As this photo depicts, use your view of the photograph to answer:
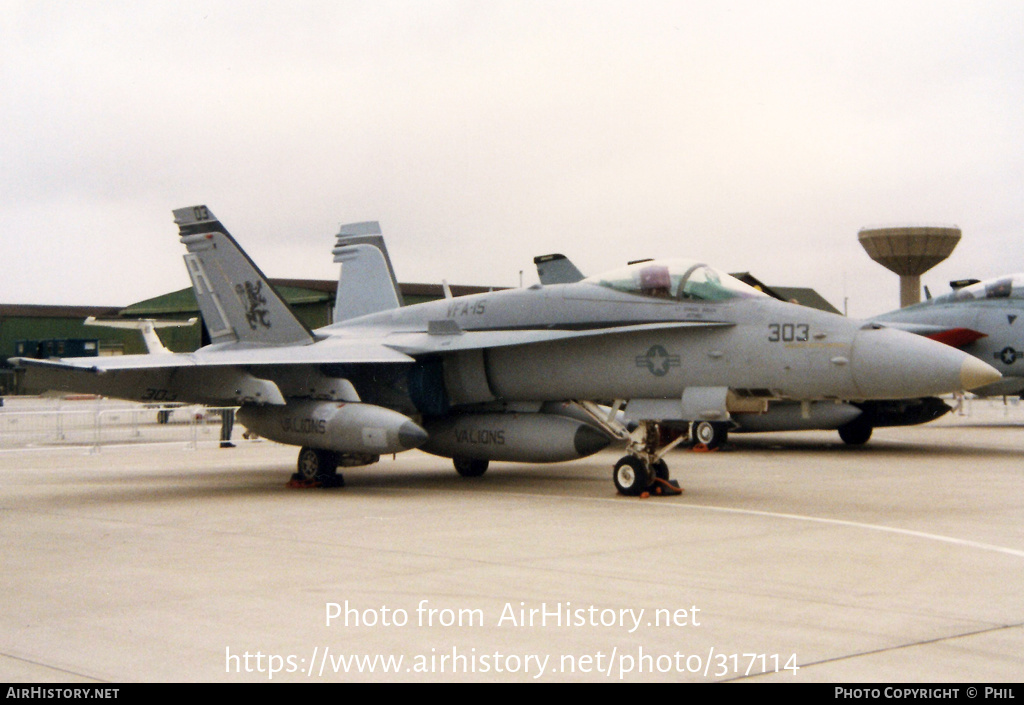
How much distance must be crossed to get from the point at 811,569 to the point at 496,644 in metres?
2.85

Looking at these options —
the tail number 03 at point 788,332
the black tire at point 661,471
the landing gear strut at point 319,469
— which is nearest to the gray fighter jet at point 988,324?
the black tire at point 661,471

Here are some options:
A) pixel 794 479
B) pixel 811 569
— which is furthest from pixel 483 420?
pixel 811 569

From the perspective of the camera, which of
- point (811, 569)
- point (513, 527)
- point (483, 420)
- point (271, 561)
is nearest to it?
point (811, 569)

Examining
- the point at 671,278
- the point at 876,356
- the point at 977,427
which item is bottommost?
the point at 977,427

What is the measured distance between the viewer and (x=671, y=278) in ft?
37.0

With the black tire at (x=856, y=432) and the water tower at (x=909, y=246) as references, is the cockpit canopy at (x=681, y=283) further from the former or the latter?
the water tower at (x=909, y=246)

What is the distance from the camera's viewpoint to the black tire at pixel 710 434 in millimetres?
19078

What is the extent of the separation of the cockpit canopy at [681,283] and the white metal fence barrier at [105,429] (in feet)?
34.2

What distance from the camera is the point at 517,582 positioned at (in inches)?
257

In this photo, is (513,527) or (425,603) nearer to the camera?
(425,603)

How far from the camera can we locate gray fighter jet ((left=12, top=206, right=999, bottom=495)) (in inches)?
404

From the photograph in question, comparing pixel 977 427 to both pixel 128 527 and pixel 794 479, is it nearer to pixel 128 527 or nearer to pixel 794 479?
pixel 794 479

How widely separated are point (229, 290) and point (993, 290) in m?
13.0

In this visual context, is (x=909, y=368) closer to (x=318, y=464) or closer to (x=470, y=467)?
(x=470, y=467)
